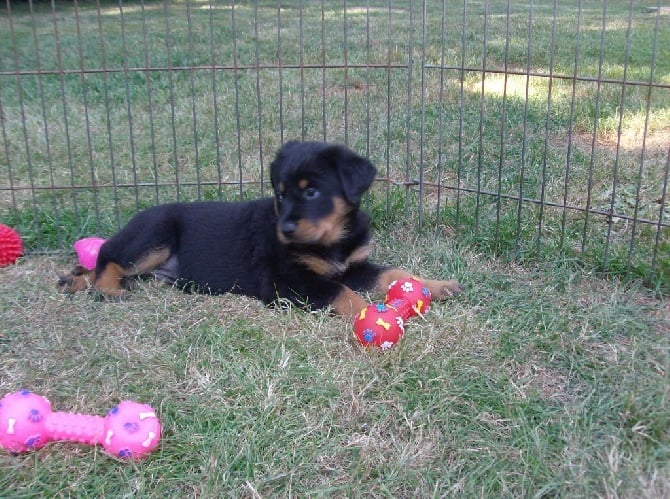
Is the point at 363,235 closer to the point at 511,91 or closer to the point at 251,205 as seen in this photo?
the point at 251,205

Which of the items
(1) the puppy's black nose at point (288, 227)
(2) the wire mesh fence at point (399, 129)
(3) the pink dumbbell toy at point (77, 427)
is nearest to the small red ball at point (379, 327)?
(1) the puppy's black nose at point (288, 227)

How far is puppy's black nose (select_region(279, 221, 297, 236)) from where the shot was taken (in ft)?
10.3

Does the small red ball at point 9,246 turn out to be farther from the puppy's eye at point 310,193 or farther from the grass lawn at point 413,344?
the puppy's eye at point 310,193

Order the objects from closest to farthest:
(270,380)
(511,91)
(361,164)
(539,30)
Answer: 1. (270,380)
2. (361,164)
3. (511,91)
4. (539,30)

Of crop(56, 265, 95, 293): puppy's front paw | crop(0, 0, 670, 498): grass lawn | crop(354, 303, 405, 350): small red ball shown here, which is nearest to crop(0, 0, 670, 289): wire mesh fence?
crop(0, 0, 670, 498): grass lawn

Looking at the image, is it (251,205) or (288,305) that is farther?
(251,205)

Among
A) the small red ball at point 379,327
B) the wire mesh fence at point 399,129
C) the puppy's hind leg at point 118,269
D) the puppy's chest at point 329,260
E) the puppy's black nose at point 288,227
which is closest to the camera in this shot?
the small red ball at point 379,327

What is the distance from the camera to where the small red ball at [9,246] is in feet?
13.1

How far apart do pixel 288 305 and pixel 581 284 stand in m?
1.42

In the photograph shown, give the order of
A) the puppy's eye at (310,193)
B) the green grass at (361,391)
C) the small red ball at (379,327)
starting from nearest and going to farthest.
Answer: the green grass at (361,391)
the small red ball at (379,327)
the puppy's eye at (310,193)

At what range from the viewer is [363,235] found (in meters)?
3.61

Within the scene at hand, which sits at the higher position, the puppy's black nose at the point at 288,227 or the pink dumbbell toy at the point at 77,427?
the puppy's black nose at the point at 288,227

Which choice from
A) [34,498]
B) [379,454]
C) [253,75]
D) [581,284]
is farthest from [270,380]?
[253,75]

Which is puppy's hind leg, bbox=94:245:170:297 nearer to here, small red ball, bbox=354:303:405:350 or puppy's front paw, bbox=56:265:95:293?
puppy's front paw, bbox=56:265:95:293
